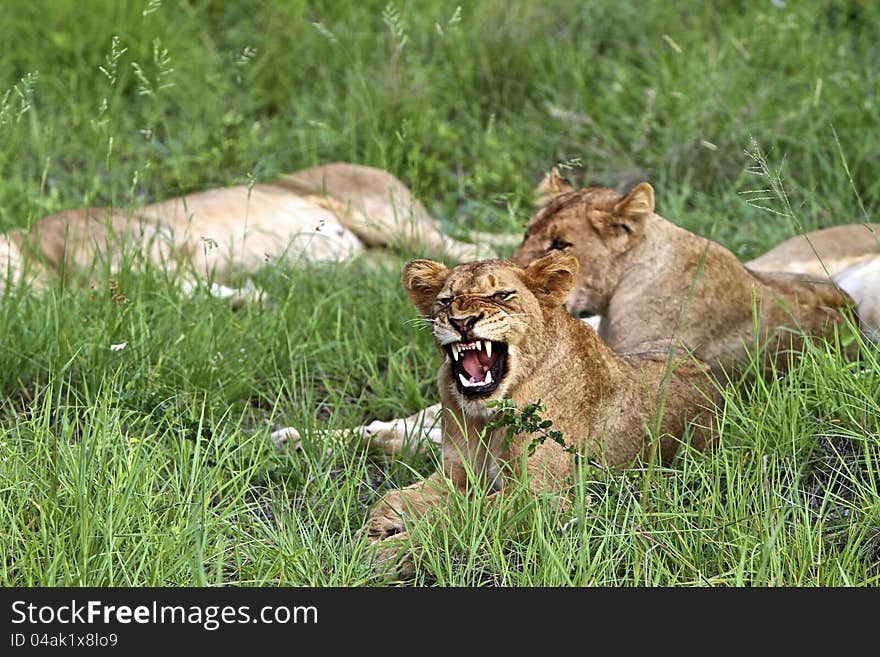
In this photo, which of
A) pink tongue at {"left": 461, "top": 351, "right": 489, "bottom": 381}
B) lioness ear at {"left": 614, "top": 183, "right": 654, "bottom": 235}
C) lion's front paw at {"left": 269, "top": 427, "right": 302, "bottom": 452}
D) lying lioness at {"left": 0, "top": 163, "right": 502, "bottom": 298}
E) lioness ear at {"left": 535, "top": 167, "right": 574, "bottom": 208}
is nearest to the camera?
pink tongue at {"left": 461, "top": 351, "right": 489, "bottom": 381}

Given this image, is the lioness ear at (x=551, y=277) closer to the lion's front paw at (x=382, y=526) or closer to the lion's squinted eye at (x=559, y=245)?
the lion's front paw at (x=382, y=526)

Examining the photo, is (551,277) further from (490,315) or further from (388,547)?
(388,547)

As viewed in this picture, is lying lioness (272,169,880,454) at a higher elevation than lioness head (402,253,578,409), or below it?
higher

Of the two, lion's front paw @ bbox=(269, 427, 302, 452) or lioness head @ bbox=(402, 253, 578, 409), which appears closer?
lioness head @ bbox=(402, 253, 578, 409)

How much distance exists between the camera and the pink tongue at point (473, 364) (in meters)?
2.99

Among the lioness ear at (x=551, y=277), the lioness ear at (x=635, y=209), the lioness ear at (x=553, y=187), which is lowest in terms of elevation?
the lioness ear at (x=551, y=277)

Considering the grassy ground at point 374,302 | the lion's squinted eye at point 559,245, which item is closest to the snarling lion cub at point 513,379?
the grassy ground at point 374,302

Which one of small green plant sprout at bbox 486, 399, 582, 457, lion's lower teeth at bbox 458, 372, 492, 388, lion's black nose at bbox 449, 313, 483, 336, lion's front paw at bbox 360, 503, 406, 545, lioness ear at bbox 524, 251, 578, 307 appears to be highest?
lioness ear at bbox 524, 251, 578, 307

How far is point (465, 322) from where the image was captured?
9.50 ft

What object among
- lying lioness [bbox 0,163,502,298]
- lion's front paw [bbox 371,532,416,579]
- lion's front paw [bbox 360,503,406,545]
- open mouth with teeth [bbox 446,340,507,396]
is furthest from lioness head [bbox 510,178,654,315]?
lying lioness [bbox 0,163,502,298]

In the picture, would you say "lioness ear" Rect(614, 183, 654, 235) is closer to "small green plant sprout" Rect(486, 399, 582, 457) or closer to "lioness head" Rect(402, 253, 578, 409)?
"lioness head" Rect(402, 253, 578, 409)

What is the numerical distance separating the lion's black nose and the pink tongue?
97 mm

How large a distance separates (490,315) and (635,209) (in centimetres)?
111

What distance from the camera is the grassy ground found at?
9.41 feet
